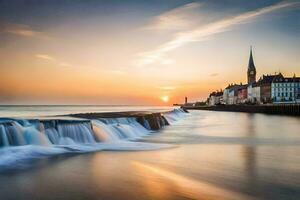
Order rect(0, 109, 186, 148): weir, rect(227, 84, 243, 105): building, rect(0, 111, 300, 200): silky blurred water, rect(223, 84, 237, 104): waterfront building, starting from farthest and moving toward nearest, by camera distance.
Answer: rect(223, 84, 237, 104): waterfront building
rect(227, 84, 243, 105): building
rect(0, 109, 186, 148): weir
rect(0, 111, 300, 200): silky blurred water

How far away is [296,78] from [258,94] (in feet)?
52.7

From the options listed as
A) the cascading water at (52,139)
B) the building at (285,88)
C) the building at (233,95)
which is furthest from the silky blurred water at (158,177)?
the building at (233,95)

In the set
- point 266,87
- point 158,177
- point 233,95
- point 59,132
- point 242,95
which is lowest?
point 158,177

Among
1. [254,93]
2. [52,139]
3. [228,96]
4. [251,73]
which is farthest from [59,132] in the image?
[228,96]

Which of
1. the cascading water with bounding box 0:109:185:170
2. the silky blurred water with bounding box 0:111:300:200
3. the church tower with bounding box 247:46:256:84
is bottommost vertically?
the silky blurred water with bounding box 0:111:300:200

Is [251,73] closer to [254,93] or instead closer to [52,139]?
[254,93]

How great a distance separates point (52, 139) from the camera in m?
15.7

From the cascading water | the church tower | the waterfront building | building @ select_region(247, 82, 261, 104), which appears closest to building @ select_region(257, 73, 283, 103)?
building @ select_region(247, 82, 261, 104)

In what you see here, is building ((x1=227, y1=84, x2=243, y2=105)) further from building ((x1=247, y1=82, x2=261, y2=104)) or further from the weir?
the weir

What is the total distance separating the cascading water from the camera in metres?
13.1

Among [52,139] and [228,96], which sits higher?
[228,96]

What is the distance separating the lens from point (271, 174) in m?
9.93

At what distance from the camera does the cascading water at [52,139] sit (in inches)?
517

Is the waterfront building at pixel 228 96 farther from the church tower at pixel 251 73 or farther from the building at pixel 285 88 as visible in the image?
the building at pixel 285 88
